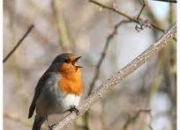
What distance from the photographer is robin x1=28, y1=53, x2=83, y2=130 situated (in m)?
2.36

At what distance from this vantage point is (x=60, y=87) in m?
2.41

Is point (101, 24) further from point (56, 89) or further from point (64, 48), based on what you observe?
point (56, 89)

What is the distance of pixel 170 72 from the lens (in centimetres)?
292

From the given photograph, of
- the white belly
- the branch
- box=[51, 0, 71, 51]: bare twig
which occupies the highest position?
box=[51, 0, 71, 51]: bare twig

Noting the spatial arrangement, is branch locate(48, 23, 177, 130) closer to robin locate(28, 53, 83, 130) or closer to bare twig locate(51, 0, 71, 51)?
robin locate(28, 53, 83, 130)

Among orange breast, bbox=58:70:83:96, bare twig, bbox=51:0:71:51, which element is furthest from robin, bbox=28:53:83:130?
bare twig, bbox=51:0:71:51

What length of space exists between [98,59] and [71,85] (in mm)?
930

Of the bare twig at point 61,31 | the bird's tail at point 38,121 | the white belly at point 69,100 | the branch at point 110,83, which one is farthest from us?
the bare twig at point 61,31

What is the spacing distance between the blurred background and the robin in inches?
7.4

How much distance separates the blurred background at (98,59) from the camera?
2859mm

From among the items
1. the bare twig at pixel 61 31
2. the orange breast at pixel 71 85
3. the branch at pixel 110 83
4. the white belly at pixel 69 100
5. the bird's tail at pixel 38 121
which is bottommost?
the branch at pixel 110 83

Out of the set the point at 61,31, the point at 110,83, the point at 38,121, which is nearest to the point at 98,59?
the point at 61,31

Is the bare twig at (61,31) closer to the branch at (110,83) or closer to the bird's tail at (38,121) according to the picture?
the bird's tail at (38,121)

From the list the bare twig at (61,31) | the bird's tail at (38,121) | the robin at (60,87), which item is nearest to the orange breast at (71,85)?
the robin at (60,87)
